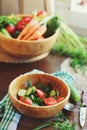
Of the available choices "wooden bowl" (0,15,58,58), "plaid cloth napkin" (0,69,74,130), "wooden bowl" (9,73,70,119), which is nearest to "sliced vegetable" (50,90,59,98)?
"wooden bowl" (9,73,70,119)

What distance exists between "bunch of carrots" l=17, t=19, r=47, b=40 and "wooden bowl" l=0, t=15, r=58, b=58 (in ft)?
0.13

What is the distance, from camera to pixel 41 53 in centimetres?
127

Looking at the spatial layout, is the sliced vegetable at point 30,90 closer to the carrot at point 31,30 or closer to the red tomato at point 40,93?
the red tomato at point 40,93

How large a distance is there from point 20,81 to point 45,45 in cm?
28

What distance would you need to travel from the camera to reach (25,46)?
47.6 inches

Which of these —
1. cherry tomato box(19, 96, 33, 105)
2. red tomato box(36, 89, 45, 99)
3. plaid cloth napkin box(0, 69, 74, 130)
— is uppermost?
cherry tomato box(19, 96, 33, 105)

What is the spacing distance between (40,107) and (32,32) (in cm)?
45

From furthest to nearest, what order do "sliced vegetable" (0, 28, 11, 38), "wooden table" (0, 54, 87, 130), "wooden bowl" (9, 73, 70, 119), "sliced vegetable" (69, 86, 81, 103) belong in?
"sliced vegetable" (0, 28, 11, 38)
"wooden table" (0, 54, 87, 130)
"sliced vegetable" (69, 86, 81, 103)
"wooden bowl" (9, 73, 70, 119)

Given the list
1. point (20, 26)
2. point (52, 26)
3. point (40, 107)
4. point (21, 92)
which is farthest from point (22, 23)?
point (40, 107)

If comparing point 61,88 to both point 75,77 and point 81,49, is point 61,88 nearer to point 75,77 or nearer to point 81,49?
point 75,77

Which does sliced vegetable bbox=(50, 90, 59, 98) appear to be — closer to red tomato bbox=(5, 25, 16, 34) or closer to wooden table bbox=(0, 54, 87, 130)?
wooden table bbox=(0, 54, 87, 130)

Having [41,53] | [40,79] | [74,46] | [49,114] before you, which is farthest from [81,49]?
[49,114]

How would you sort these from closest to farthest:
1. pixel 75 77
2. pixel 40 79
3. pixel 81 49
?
pixel 40 79
pixel 75 77
pixel 81 49

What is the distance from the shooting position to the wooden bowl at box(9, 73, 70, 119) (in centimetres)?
89
